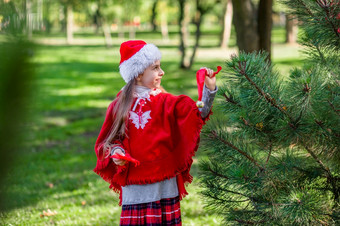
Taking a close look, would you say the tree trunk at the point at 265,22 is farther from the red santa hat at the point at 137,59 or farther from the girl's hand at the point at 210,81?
the girl's hand at the point at 210,81

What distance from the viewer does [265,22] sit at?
475cm

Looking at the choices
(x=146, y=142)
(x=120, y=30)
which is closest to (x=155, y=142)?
(x=146, y=142)

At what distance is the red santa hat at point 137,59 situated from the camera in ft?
8.95

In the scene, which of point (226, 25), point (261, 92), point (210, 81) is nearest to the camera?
point (261, 92)

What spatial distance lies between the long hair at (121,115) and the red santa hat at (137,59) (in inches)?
2.4

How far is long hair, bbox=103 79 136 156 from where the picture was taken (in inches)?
107

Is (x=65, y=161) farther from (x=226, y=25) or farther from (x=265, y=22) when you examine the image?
(x=226, y=25)

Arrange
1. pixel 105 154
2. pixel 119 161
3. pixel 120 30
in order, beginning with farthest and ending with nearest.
A: pixel 120 30 < pixel 105 154 < pixel 119 161

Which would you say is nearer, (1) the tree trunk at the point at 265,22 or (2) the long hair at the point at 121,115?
(2) the long hair at the point at 121,115

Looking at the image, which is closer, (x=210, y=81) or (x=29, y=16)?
(x=29, y=16)

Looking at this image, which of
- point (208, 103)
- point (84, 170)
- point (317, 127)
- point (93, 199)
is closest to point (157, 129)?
point (208, 103)

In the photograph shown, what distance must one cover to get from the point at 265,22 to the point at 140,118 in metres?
2.53

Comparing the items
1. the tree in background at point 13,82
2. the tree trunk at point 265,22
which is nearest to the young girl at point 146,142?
the tree in background at point 13,82

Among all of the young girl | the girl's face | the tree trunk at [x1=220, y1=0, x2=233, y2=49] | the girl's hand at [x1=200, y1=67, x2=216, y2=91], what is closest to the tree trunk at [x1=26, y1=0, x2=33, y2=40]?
the girl's hand at [x1=200, y1=67, x2=216, y2=91]
